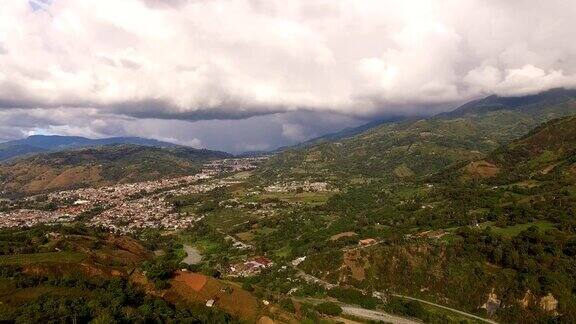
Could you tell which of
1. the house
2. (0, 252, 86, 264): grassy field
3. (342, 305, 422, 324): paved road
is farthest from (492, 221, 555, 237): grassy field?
(0, 252, 86, 264): grassy field

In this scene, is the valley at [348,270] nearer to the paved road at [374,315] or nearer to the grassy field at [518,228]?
the paved road at [374,315]

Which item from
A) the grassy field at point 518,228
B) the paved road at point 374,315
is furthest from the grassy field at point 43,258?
the grassy field at point 518,228

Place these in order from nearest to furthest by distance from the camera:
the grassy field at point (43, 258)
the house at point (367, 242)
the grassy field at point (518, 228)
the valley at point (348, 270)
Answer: the valley at point (348, 270), the grassy field at point (43, 258), the grassy field at point (518, 228), the house at point (367, 242)

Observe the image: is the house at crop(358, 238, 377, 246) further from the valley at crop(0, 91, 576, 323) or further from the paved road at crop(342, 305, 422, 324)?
the paved road at crop(342, 305, 422, 324)

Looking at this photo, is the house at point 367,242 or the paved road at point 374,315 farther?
the house at point 367,242

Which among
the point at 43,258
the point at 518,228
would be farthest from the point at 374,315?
the point at 43,258

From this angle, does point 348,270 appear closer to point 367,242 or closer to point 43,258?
point 367,242
